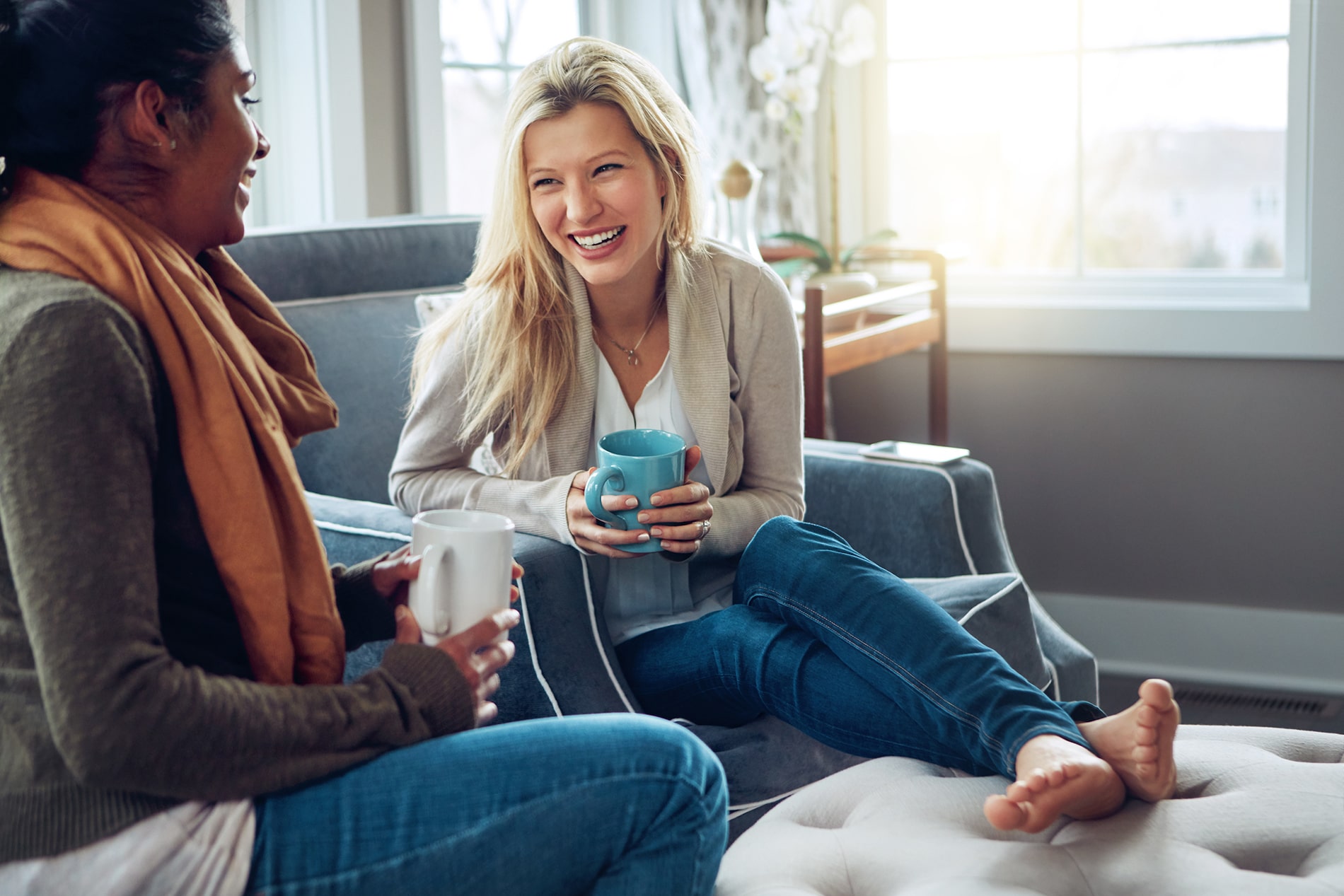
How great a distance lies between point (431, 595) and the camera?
945mm

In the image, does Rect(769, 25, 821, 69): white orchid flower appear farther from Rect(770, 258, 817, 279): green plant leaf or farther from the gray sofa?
the gray sofa

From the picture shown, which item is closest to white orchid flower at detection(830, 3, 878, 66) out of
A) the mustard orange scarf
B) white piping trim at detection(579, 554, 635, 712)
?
white piping trim at detection(579, 554, 635, 712)

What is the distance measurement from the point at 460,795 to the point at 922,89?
264 cm

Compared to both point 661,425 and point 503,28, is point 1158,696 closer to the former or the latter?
point 661,425

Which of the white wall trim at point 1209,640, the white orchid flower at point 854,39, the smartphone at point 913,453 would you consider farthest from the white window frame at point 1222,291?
the smartphone at point 913,453

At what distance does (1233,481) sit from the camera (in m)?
2.83

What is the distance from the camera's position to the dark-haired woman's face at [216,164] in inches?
34.7

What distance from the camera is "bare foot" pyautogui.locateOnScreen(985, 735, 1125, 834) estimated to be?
106 centimetres

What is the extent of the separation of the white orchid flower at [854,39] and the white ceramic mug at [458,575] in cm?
215

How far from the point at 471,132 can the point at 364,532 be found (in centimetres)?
131

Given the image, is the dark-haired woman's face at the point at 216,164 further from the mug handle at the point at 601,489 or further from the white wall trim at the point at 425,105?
the white wall trim at the point at 425,105

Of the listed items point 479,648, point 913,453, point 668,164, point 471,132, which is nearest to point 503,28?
point 471,132

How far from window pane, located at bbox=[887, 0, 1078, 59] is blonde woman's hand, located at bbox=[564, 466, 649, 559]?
2.06m

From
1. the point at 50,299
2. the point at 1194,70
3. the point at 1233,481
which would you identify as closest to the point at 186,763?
the point at 50,299
